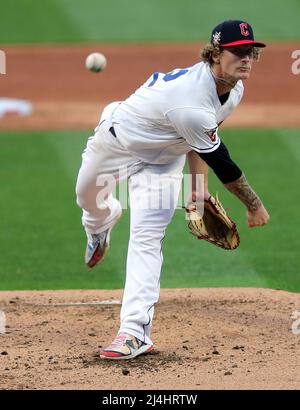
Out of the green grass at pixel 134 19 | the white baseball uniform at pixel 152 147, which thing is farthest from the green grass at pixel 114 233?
the green grass at pixel 134 19

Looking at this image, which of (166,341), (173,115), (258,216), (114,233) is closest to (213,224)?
(258,216)

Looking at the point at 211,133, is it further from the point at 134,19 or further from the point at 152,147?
the point at 134,19

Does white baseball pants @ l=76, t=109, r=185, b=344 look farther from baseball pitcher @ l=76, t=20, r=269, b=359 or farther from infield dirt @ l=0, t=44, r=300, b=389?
infield dirt @ l=0, t=44, r=300, b=389

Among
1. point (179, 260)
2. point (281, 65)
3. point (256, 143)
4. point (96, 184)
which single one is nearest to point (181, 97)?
point (96, 184)

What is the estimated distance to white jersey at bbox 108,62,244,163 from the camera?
17.5 ft

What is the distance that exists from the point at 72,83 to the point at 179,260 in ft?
26.9

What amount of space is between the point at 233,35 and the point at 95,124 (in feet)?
27.0

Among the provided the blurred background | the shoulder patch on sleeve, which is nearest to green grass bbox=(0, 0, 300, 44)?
the blurred background

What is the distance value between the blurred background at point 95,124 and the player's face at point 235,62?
101 inches

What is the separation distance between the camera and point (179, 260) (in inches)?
327

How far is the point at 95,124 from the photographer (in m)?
13.5

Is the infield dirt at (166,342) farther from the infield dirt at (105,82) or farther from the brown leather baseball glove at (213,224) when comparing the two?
the infield dirt at (105,82)

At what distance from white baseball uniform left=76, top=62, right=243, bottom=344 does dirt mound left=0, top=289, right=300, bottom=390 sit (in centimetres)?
35

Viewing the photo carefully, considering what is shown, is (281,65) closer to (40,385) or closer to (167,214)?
(167,214)
